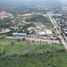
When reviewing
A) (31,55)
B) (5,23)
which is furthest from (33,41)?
(5,23)

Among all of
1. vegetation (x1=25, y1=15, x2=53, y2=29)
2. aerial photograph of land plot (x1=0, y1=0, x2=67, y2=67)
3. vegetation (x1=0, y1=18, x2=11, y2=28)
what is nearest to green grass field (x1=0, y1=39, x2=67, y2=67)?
aerial photograph of land plot (x1=0, y1=0, x2=67, y2=67)

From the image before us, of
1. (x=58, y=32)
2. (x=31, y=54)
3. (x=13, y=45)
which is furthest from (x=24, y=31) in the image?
(x=31, y=54)

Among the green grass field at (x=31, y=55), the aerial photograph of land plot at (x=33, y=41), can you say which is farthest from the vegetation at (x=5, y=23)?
the green grass field at (x=31, y=55)

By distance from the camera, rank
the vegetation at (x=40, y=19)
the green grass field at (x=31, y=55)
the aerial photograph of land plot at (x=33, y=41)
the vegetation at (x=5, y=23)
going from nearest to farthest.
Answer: the green grass field at (x=31, y=55)
the aerial photograph of land plot at (x=33, y=41)
the vegetation at (x=5, y=23)
the vegetation at (x=40, y=19)

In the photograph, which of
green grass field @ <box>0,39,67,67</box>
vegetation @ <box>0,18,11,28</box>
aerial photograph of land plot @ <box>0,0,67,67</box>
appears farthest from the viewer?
vegetation @ <box>0,18,11,28</box>

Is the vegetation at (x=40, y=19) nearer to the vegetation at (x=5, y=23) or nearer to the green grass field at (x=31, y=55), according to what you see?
the vegetation at (x=5, y=23)

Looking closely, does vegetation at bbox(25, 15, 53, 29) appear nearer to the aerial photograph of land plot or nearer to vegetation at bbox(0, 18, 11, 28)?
the aerial photograph of land plot

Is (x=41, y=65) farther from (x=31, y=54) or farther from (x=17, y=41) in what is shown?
(x=17, y=41)

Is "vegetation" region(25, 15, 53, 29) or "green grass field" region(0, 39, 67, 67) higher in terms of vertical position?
"vegetation" region(25, 15, 53, 29)

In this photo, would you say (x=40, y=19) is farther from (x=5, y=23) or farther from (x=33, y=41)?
(x=33, y=41)
